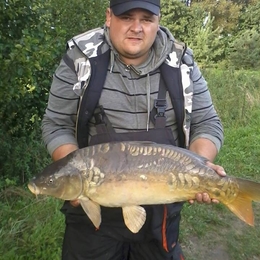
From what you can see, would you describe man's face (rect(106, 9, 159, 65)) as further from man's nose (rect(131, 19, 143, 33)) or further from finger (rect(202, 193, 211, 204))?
finger (rect(202, 193, 211, 204))

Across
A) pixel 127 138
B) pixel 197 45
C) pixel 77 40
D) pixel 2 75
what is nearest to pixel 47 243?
pixel 2 75

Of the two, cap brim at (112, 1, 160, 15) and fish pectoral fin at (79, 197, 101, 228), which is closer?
fish pectoral fin at (79, 197, 101, 228)

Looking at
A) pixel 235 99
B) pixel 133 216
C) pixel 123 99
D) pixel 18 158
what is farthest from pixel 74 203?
pixel 235 99

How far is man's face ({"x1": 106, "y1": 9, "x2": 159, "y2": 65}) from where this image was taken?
70.2 inches

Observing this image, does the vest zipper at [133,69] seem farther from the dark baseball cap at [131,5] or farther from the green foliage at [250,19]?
the green foliage at [250,19]

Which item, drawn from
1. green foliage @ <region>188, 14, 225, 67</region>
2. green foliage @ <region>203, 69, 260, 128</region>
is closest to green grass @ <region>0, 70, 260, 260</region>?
green foliage @ <region>203, 69, 260, 128</region>

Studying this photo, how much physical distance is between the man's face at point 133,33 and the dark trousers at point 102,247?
0.81 m

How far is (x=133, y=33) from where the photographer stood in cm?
178

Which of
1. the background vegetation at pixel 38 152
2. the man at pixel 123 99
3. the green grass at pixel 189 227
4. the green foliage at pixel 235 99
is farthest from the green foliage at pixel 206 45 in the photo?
the man at pixel 123 99

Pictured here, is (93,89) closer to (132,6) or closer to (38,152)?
(132,6)

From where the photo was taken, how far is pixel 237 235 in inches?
138

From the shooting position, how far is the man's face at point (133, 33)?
178 cm

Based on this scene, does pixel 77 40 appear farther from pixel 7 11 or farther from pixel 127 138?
pixel 7 11

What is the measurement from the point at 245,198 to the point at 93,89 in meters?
0.78
